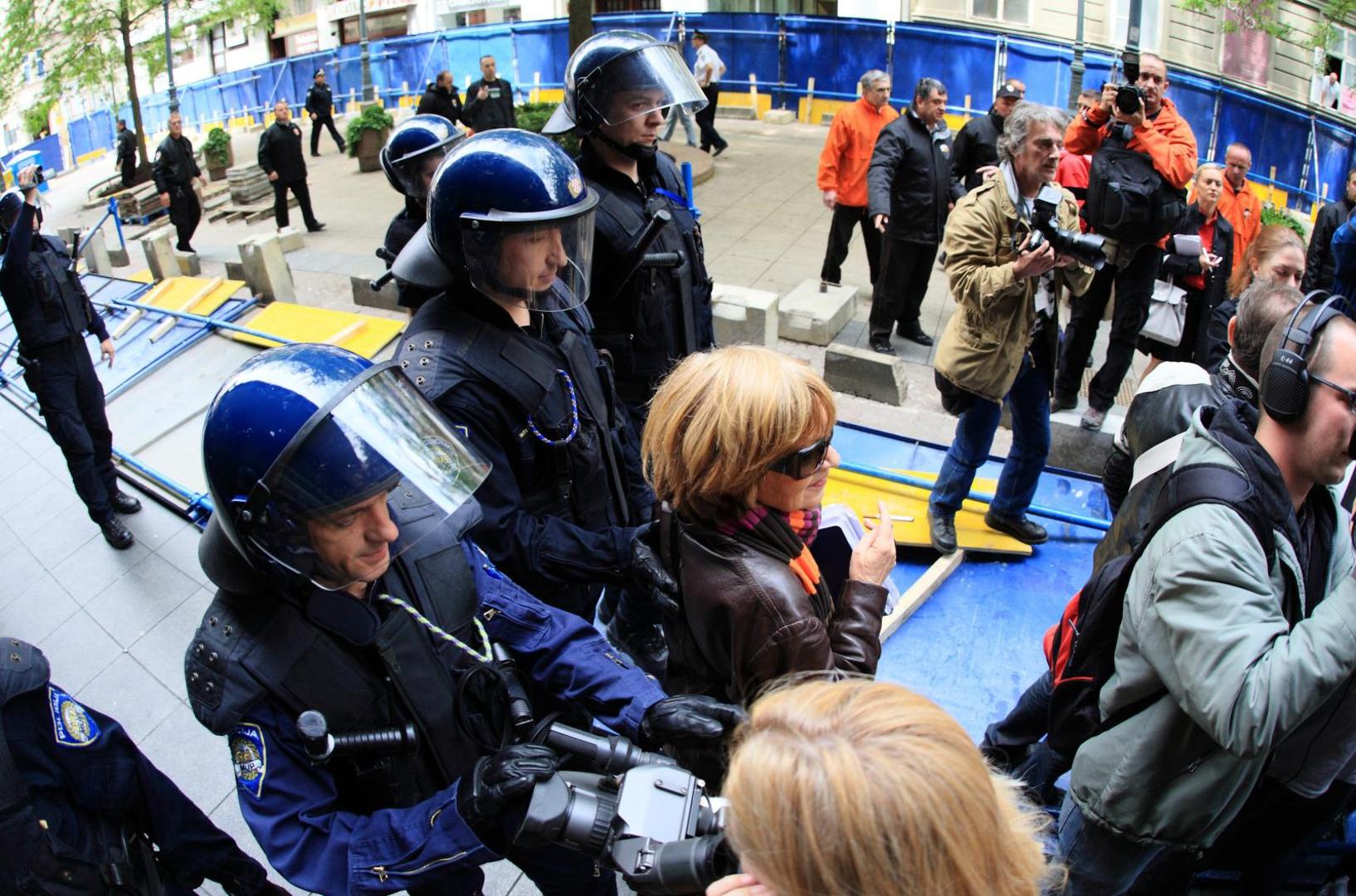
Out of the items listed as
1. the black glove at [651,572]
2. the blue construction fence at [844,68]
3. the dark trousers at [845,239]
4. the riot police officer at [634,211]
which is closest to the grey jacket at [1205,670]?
the black glove at [651,572]

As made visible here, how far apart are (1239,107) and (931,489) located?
1149 centimetres

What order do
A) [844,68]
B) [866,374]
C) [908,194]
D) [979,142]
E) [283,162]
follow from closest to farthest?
[866,374] < [908,194] < [979,142] < [283,162] < [844,68]

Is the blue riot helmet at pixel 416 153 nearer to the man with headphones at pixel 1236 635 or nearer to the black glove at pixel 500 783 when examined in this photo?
the black glove at pixel 500 783

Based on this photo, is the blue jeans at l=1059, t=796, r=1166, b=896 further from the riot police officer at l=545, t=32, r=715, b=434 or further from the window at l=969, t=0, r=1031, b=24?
the window at l=969, t=0, r=1031, b=24

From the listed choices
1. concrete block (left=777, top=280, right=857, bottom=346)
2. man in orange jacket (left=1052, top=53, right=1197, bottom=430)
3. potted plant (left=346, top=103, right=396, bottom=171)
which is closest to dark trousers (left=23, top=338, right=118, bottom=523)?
concrete block (left=777, top=280, right=857, bottom=346)

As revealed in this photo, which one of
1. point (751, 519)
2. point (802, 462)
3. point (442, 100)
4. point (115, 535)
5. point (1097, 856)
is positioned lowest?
point (115, 535)

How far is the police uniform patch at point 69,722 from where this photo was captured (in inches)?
86.0

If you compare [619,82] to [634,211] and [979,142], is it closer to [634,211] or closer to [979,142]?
[634,211]

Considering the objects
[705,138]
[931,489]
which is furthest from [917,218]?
[705,138]

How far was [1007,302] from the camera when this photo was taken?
3838mm

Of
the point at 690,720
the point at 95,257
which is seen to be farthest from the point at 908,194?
the point at 95,257

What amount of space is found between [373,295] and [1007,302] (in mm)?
5938

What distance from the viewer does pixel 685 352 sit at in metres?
3.69

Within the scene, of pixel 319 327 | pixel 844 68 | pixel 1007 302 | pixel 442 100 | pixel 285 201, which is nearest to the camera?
pixel 1007 302
